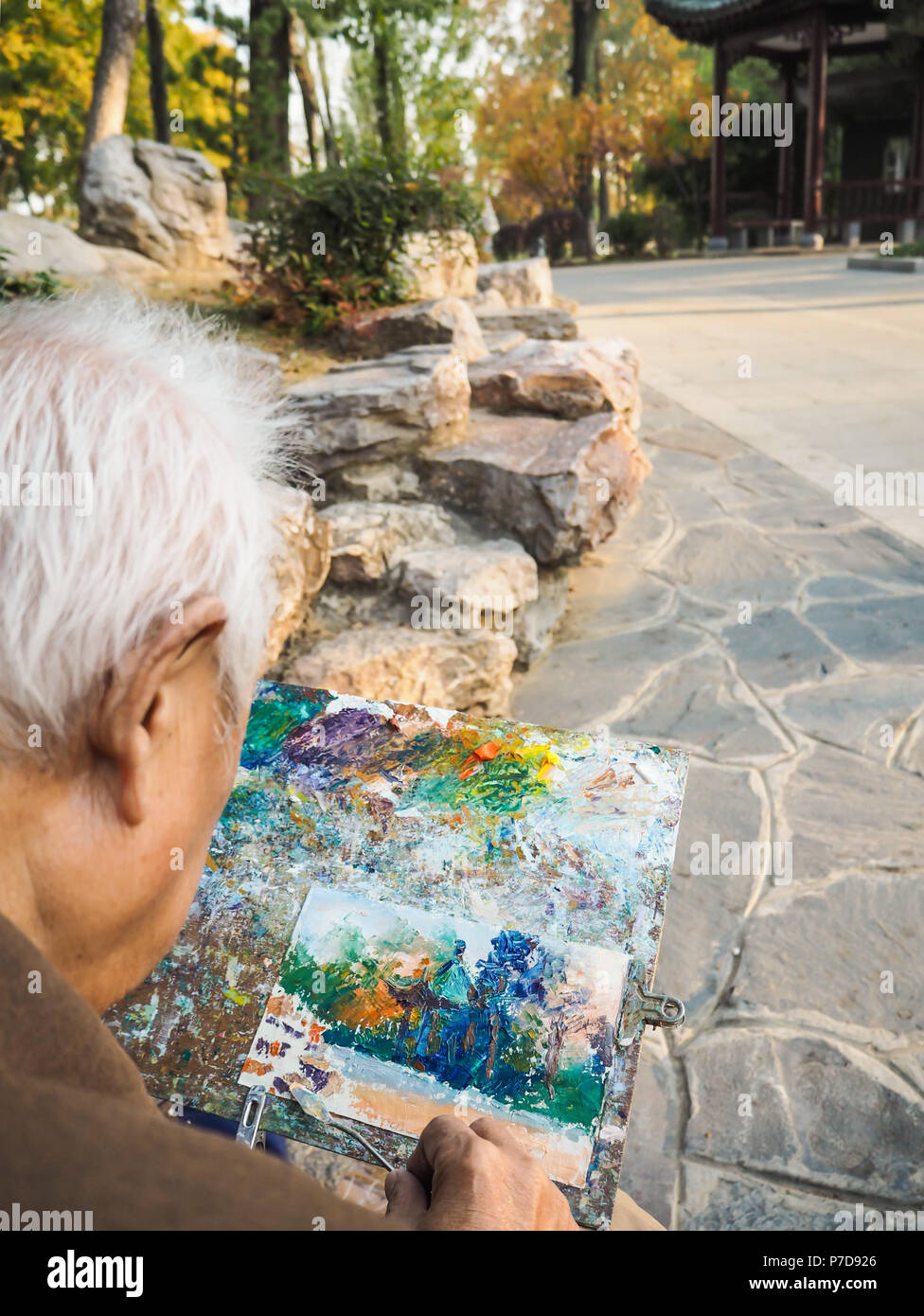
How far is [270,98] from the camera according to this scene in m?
13.8

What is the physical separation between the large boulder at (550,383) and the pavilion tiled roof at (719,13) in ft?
49.5

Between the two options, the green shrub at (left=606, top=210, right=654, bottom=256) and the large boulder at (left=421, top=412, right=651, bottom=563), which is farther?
the green shrub at (left=606, top=210, right=654, bottom=256)

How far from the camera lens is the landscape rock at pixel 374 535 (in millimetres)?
3723

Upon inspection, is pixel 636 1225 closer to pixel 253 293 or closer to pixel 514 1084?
pixel 514 1084

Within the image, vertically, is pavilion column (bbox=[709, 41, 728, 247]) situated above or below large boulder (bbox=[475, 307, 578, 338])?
above

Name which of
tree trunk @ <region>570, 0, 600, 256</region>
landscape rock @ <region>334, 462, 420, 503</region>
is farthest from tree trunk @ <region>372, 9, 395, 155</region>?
tree trunk @ <region>570, 0, 600, 256</region>

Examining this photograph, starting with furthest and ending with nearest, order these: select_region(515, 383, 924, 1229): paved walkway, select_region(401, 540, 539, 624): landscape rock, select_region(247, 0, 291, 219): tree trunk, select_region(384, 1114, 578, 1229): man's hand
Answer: select_region(247, 0, 291, 219): tree trunk → select_region(401, 540, 539, 624): landscape rock → select_region(515, 383, 924, 1229): paved walkway → select_region(384, 1114, 578, 1229): man's hand

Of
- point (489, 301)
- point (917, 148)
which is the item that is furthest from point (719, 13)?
point (489, 301)

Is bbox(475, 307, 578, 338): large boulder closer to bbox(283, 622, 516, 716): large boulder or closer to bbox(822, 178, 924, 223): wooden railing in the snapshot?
bbox(283, 622, 516, 716): large boulder

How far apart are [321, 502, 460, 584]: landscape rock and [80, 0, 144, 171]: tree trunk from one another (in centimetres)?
781

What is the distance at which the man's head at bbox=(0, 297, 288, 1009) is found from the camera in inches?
30.0

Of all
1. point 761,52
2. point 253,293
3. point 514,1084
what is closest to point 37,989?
point 514,1084

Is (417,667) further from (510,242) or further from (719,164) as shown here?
(510,242)

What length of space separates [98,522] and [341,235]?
4974 millimetres
